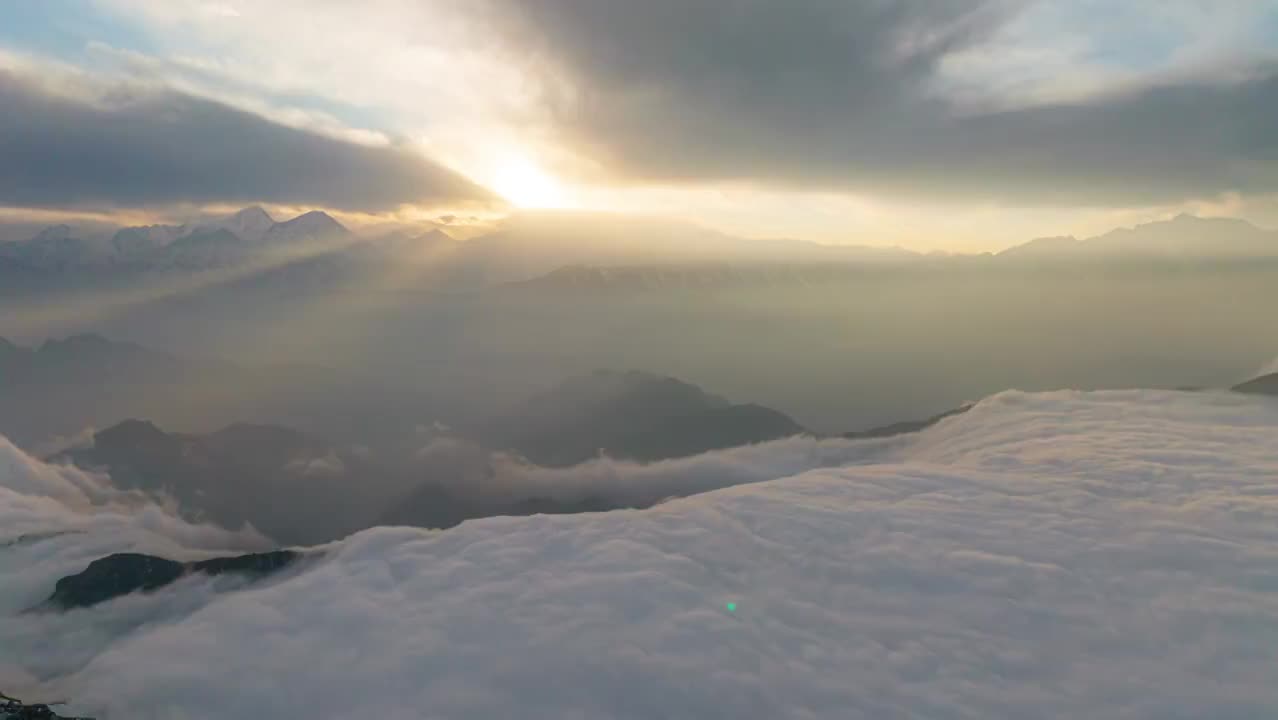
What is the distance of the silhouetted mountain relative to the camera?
7112cm

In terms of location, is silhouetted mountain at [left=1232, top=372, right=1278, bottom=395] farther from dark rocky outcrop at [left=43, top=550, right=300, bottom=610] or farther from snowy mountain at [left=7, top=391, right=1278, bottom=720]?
dark rocky outcrop at [left=43, top=550, right=300, bottom=610]

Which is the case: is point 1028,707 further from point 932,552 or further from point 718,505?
point 718,505

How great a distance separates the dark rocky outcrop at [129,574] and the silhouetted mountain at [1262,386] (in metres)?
106

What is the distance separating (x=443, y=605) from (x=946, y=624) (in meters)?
24.6

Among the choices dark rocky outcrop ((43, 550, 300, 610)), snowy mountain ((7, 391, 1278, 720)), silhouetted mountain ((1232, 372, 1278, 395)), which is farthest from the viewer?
silhouetted mountain ((1232, 372, 1278, 395))

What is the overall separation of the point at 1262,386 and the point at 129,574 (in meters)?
131

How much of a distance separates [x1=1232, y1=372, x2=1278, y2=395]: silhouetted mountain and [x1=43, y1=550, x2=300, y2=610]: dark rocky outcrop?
4163 inches

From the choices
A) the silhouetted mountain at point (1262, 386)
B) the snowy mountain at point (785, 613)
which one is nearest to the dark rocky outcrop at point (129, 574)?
the snowy mountain at point (785, 613)

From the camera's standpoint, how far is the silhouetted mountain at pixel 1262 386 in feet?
233

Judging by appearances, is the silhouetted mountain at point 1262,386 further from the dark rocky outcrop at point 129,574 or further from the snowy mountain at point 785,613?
the dark rocky outcrop at point 129,574

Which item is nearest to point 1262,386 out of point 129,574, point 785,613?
point 785,613

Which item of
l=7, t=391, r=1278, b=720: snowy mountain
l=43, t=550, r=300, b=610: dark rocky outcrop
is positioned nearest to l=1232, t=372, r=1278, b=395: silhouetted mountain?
l=7, t=391, r=1278, b=720: snowy mountain

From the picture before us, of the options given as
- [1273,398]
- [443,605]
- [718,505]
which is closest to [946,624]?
[718,505]

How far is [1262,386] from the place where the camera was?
74.7 m
